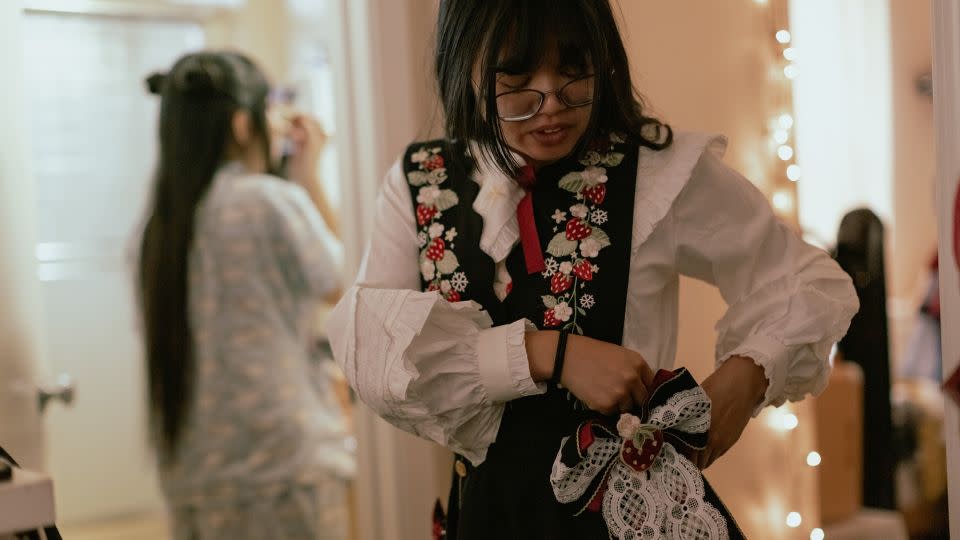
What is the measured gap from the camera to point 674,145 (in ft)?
3.66

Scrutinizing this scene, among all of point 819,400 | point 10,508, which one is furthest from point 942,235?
point 10,508

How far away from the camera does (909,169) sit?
56.4 inches

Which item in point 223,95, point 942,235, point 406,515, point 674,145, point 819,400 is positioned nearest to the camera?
point 942,235

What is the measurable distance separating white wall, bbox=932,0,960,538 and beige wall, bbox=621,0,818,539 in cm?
58

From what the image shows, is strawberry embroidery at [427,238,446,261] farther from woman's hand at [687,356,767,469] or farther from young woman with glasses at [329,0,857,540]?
woman's hand at [687,356,767,469]

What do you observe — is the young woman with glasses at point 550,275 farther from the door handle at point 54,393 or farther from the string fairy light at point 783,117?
the door handle at point 54,393

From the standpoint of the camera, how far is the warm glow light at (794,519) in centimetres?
162

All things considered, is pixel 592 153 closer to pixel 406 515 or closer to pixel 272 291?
pixel 406 515

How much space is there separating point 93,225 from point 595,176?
289 centimetres

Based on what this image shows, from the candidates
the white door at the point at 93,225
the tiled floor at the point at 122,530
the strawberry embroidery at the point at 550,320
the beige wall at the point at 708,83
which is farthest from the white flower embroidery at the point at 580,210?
the tiled floor at the point at 122,530

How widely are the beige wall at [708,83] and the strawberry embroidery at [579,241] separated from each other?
0.46m

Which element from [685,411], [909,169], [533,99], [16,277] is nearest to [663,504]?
[685,411]

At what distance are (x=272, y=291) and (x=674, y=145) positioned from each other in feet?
4.29

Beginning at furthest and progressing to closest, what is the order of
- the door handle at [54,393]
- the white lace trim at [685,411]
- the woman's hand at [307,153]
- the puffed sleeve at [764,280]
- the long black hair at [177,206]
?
1. the woman's hand at [307,153]
2. the long black hair at [177,206]
3. the door handle at [54,393]
4. the puffed sleeve at [764,280]
5. the white lace trim at [685,411]
